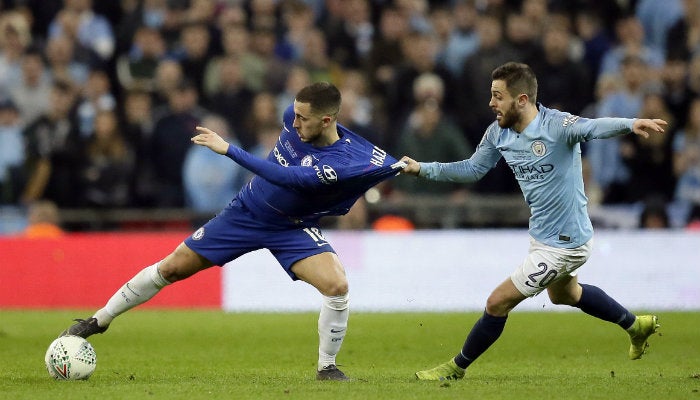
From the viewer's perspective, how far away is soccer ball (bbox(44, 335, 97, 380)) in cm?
855

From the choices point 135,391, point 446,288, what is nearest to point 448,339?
point 446,288

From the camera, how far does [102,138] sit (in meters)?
15.9

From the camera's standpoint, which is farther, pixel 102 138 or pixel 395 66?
pixel 395 66

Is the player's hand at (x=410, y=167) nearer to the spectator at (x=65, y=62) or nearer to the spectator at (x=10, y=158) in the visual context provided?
the spectator at (x=10, y=158)

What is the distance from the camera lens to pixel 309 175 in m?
8.33

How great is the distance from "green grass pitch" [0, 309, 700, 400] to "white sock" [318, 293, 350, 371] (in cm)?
23

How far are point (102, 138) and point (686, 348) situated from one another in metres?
8.13

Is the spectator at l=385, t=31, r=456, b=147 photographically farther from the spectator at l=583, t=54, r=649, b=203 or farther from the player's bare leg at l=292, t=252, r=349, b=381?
the player's bare leg at l=292, t=252, r=349, b=381

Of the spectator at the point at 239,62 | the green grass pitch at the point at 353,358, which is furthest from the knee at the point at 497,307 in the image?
the spectator at the point at 239,62

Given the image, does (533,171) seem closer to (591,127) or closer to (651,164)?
(591,127)

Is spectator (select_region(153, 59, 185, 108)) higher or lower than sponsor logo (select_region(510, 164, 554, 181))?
higher

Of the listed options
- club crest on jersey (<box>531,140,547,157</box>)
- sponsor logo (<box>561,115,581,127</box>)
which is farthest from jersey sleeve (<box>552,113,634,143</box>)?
club crest on jersey (<box>531,140,547,157</box>)

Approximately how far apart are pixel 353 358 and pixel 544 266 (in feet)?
8.69

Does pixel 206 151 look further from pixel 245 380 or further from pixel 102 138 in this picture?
pixel 245 380
